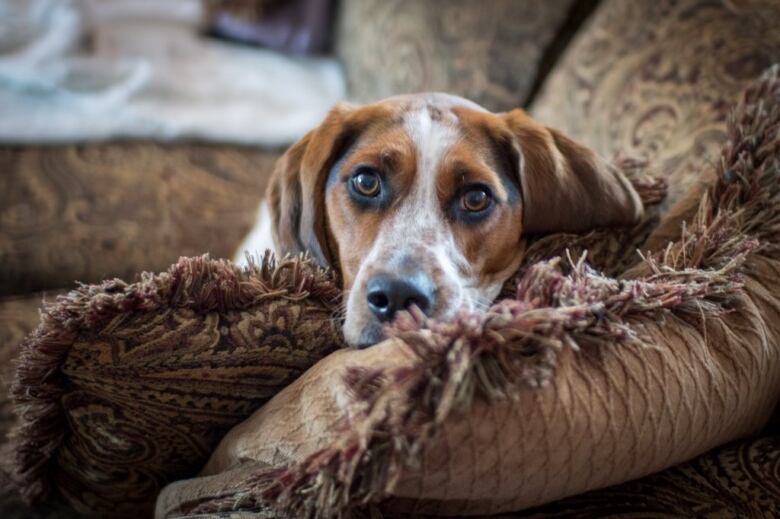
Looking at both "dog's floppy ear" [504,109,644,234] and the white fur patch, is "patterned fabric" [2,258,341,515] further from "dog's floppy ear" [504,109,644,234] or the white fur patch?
the white fur patch

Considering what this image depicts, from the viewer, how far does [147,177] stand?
237cm

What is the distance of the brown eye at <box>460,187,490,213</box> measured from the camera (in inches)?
53.2

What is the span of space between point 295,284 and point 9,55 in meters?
2.17

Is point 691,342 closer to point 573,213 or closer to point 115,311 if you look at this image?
point 573,213

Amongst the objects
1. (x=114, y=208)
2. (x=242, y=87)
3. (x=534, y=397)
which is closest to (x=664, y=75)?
(x=534, y=397)

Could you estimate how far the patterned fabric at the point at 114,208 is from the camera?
2.06 metres

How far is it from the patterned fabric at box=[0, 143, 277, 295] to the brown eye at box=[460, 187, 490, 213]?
1074 millimetres

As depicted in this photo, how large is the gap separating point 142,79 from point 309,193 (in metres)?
1.65

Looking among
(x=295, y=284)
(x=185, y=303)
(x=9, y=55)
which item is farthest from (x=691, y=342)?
(x=9, y=55)

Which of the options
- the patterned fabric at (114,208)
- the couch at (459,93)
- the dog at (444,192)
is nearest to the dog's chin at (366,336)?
the dog at (444,192)

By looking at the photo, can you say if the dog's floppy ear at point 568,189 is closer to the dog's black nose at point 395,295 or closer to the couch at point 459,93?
the couch at point 459,93

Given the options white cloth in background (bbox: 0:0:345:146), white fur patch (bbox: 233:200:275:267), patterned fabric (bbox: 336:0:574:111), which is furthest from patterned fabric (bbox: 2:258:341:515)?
white cloth in background (bbox: 0:0:345:146)

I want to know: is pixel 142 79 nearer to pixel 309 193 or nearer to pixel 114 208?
pixel 114 208

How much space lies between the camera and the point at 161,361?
3.45ft
